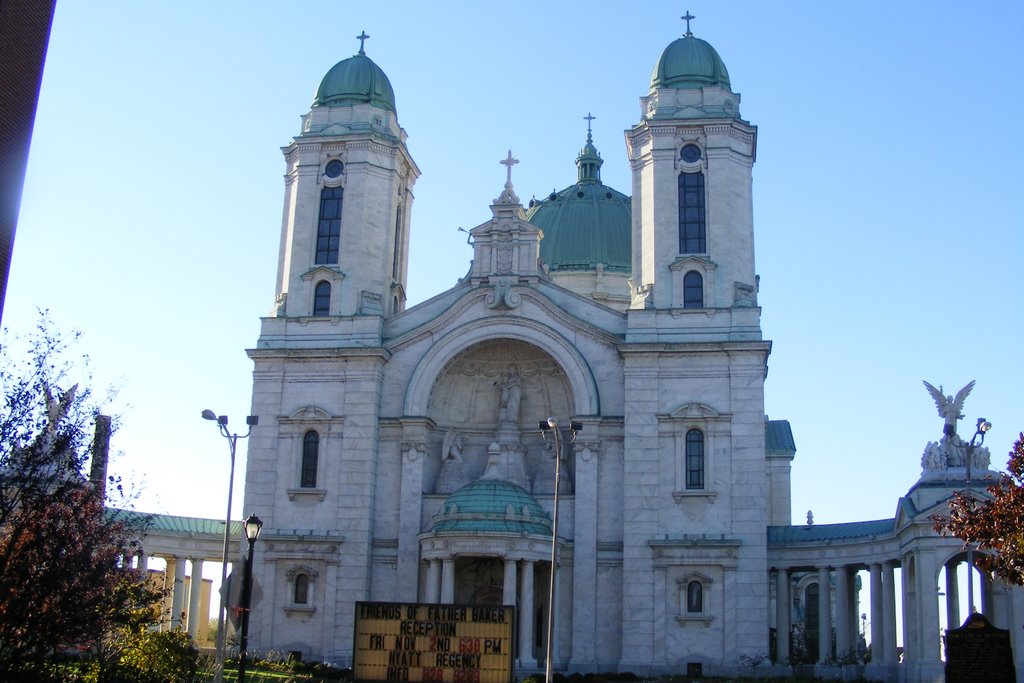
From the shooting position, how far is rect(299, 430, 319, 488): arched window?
55.1m

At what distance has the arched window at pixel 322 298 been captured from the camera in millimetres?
57766

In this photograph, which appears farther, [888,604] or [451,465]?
[451,465]

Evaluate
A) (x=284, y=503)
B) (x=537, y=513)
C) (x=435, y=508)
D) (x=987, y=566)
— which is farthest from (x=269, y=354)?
(x=987, y=566)

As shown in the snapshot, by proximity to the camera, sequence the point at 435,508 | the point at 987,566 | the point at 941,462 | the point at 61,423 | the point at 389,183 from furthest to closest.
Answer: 1. the point at 389,183
2. the point at 435,508
3. the point at 941,462
4. the point at 61,423
5. the point at 987,566

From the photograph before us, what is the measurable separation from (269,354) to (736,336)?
20.1 metres

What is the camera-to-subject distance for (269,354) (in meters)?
56.2

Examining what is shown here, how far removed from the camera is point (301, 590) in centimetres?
5391

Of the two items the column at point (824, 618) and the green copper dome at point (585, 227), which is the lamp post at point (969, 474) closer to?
the column at point (824, 618)

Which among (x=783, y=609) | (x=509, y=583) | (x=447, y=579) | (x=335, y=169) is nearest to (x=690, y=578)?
(x=783, y=609)

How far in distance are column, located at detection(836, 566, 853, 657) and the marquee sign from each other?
22854mm

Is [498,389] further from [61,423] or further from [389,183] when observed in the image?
[61,423]

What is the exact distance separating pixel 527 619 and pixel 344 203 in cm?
2070

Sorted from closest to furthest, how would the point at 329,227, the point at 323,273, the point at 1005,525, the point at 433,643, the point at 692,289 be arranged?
1. the point at 1005,525
2. the point at 433,643
3. the point at 692,289
4. the point at 323,273
5. the point at 329,227

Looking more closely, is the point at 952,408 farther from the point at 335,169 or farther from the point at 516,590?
the point at 335,169
